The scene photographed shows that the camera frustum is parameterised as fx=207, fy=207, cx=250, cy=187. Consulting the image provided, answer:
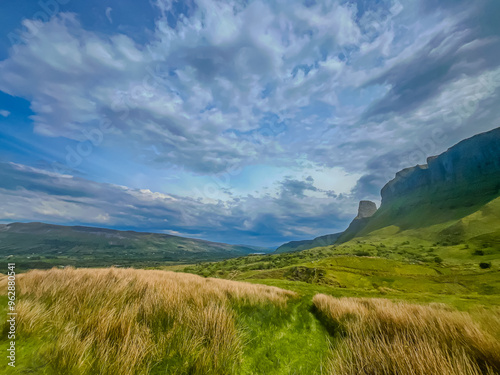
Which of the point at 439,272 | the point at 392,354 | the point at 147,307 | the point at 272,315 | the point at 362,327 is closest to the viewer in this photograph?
the point at 392,354

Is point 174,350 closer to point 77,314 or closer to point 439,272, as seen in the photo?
point 77,314

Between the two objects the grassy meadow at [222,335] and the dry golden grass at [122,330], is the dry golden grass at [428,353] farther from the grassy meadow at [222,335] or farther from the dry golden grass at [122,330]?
the dry golden grass at [122,330]


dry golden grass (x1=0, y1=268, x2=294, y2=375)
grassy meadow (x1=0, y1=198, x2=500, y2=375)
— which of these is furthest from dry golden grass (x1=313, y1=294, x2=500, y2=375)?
dry golden grass (x1=0, y1=268, x2=294, y2=375)

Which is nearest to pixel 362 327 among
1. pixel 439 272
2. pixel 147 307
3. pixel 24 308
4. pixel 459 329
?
pixel 459 329

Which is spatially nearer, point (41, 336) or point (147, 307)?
point (41, 336)

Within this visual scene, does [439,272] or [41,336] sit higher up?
[41,336]

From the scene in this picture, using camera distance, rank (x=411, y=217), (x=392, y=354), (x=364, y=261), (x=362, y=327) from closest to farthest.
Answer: (x=392, y=354) < (x=362, y=327) < (x=364, y=261) < (x=411, y=217)

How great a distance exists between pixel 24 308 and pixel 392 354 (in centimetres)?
565

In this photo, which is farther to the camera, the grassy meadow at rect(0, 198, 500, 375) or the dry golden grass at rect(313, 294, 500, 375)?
the grassy meadow at rect(0, 198, 500, 375)

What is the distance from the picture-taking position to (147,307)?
4250mm

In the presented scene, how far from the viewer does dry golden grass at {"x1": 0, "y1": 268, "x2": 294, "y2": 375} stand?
2.69m

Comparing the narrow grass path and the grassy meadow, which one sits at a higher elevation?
the grassy meadow

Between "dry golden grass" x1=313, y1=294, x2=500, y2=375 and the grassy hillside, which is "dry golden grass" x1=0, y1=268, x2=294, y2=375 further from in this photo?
"dry golden grass" x1=313, y1=294, x2=500, y2=375

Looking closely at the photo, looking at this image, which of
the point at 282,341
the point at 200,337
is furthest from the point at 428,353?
the point at 200,337
